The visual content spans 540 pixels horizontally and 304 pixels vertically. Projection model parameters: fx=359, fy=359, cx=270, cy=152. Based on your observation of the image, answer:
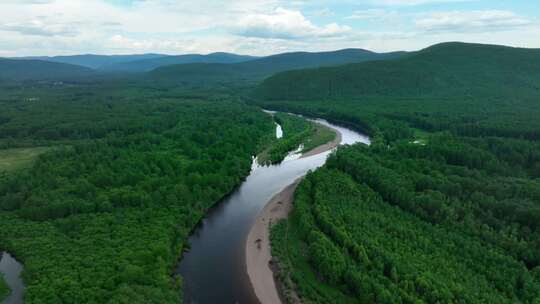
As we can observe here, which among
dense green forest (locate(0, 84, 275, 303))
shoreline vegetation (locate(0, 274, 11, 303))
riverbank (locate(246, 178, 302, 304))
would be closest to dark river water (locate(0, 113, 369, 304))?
shoreline vegetation (locate(0, 274, 11, 303))

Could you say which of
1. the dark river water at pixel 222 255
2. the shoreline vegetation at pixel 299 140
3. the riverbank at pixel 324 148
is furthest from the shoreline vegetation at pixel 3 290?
the riverbank at pixel 324 148

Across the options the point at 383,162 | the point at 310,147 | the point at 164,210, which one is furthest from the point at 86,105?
the point at 383,162

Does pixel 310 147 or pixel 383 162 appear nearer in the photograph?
pixel 383 162

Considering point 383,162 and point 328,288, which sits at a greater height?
point 383,162

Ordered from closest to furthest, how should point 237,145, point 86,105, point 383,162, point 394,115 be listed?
point 383,162 → point 237,145 → point 394,115 → point 86,105

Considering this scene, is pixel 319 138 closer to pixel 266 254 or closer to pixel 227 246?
pixel 227 246

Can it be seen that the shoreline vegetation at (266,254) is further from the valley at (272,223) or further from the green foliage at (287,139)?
the green foliage at (287,139)

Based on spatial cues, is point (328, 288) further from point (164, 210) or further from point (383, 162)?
point (383, 162)
